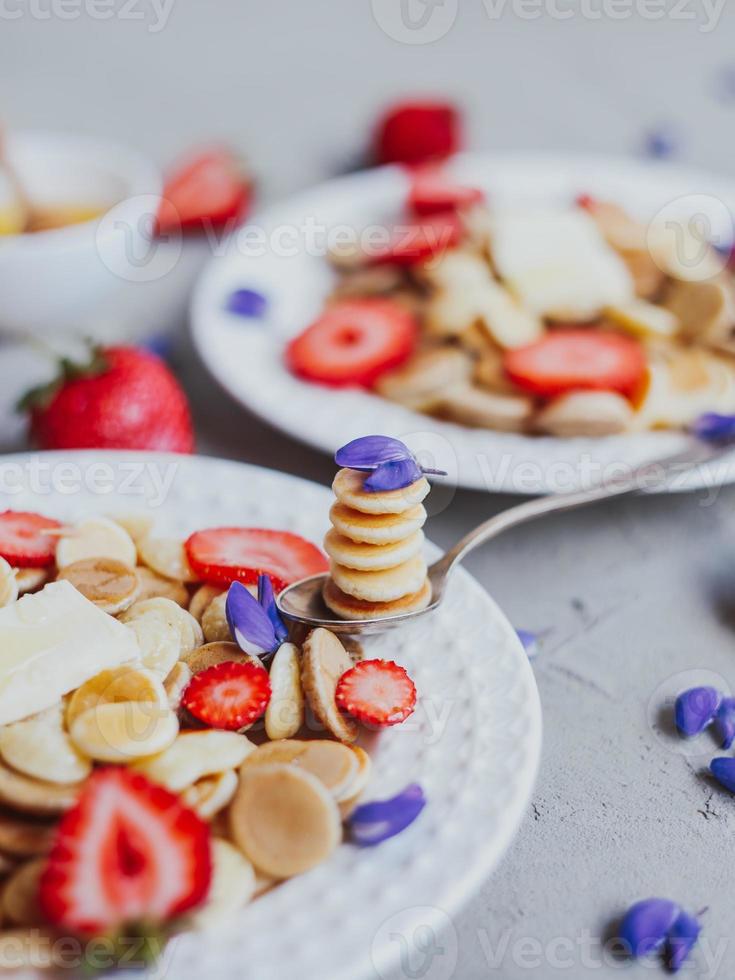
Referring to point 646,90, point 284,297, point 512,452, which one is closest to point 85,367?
point 284,297

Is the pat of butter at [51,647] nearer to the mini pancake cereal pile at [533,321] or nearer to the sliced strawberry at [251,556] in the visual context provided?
the sliced strawberry at [251,556]

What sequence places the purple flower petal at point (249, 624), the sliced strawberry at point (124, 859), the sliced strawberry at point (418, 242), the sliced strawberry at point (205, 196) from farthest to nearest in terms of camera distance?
1. the sliced strawberry at point (205, 196)
2. the sliced strawberry at point (418, 242)
3. the purple flower petal at point (249, 624)
4. the sliced strawberry at point (124, 859)

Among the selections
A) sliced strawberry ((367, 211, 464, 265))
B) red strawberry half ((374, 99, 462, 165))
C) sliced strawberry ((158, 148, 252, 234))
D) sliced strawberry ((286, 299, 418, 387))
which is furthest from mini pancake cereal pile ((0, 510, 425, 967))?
red strawberry half ((374, 99, 462, 165))

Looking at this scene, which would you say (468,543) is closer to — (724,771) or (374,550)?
(374,550)

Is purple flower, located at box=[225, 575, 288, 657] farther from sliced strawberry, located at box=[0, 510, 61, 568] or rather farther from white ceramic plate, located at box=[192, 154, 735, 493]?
white ceramic plate, located at box=[192, 154, 735, 493]

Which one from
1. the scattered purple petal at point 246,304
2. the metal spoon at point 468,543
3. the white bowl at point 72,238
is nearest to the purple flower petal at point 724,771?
the metal spoon at point 468,543

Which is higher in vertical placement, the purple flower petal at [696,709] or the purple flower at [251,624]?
the purple flower at [251,624]

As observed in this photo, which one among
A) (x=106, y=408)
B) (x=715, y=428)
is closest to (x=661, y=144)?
(x=715, y=428)

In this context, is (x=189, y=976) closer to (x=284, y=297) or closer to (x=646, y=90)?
(x=284, y=297)
